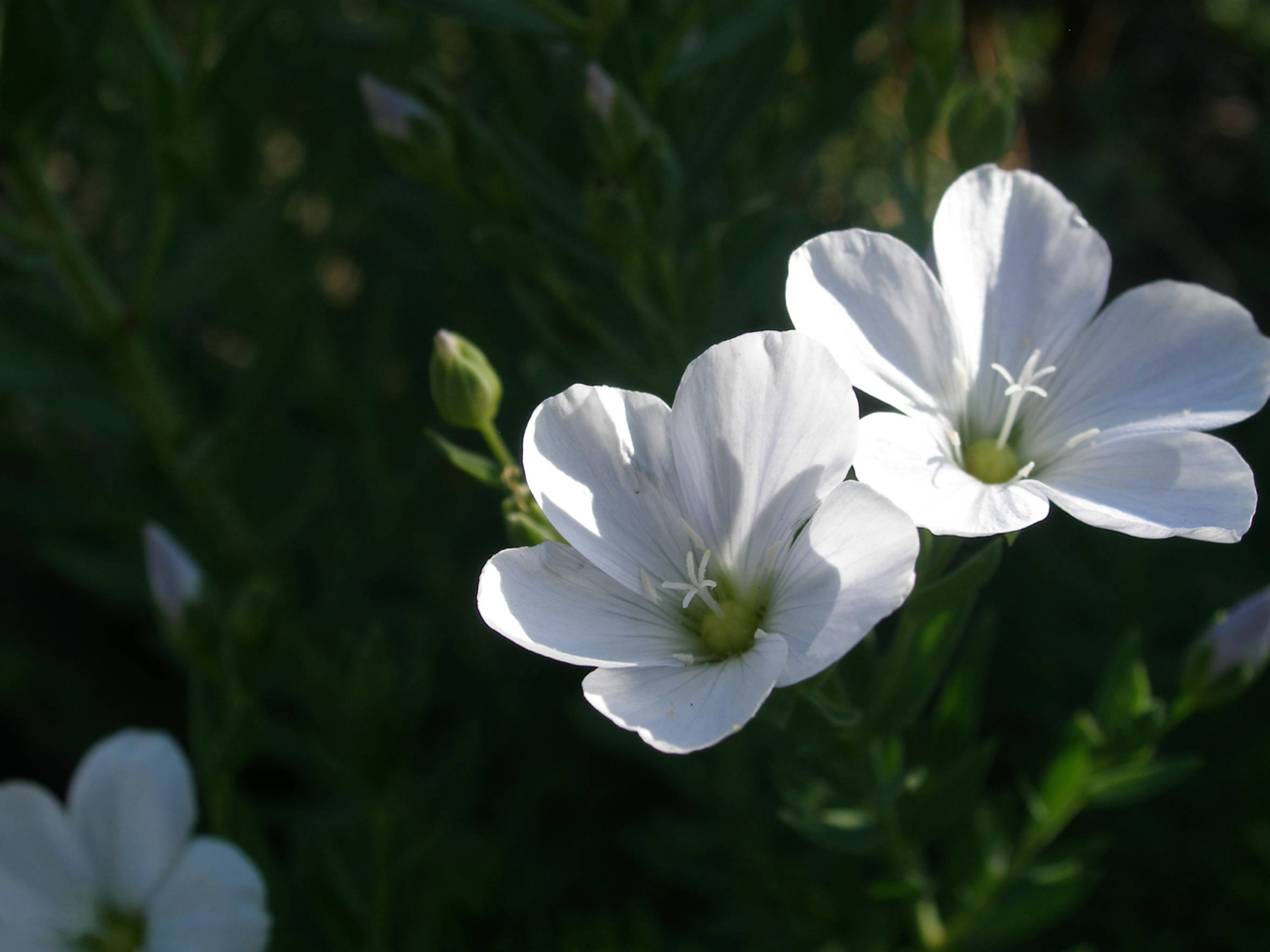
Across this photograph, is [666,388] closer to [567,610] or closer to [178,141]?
[567,610]

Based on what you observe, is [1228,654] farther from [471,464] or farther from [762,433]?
[471,464]

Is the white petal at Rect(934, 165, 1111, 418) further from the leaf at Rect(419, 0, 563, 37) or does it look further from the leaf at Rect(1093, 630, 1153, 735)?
the leaf at Rect(419, 0, 563, 37)

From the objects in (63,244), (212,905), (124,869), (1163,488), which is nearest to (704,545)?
(1163,488)

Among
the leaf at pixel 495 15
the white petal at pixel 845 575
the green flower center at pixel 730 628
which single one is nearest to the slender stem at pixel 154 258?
the leaf at pixel 495 15

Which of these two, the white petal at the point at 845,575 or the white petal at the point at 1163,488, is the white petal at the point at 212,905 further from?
the white petal at the point at 1163,488

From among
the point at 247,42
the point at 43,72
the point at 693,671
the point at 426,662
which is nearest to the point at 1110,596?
the point at 426,662

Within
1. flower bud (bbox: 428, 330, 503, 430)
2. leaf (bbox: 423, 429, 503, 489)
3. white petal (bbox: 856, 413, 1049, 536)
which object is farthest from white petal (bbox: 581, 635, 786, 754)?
flower bud (bbox: 428, 330, 503, 430)
